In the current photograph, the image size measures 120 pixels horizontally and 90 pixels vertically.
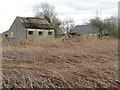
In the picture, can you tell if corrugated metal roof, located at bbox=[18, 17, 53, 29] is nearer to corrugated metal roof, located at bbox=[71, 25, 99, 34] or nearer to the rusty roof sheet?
the rusty roof sheet

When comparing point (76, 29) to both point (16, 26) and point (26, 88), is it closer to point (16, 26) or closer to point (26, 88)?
point (16, 26)

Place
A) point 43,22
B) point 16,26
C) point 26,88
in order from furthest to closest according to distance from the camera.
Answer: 1. point 16,26
2. point 43,22
3. point 26,88

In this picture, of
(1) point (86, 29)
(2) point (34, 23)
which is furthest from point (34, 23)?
(1) point (86, 29)

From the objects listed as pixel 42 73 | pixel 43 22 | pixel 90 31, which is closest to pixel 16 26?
pixel 43 22

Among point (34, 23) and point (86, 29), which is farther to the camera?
point (86, 29)

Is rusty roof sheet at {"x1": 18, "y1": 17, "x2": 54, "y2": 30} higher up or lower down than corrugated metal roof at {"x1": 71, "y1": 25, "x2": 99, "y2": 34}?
higher up

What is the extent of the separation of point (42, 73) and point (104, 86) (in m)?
1.37

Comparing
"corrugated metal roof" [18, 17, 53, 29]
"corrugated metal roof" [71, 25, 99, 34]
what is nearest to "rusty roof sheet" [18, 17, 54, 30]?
"corrugated metal roof" [18, 17, 53, 29]

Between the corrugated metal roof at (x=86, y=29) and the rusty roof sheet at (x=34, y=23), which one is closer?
the rusty roof sheet at (x=34, y=23)

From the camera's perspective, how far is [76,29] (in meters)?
45.0

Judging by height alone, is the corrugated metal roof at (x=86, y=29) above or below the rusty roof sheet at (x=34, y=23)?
below

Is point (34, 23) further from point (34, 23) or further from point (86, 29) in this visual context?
point (86, 29)

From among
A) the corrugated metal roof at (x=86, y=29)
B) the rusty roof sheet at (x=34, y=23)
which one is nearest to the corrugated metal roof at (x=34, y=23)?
the rusty roof sheet at (x=34, y=23)

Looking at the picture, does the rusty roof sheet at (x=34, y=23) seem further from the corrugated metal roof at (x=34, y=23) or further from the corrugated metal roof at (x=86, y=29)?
the corrugated metal roof at (x=86, y=29)
